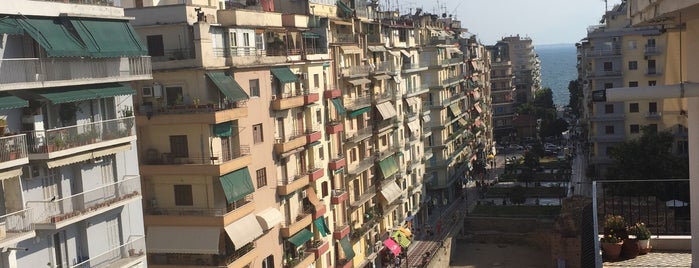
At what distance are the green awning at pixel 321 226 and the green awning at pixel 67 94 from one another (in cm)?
1867

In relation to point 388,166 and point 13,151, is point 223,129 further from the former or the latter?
point 388,166

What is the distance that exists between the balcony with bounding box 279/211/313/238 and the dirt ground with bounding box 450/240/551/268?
21.8m

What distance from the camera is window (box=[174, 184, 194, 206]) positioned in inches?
1153

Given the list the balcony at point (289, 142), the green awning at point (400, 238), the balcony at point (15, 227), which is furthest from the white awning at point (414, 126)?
the balcony at point (15, 227)

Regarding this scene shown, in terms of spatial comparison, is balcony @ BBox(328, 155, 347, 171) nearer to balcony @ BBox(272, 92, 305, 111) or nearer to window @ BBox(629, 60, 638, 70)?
balcony @ BBox(272, 92, 305, 111)

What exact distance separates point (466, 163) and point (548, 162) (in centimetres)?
1282

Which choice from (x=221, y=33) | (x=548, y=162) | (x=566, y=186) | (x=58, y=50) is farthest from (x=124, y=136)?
(x=548, y=162)

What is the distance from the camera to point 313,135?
37.8 meters

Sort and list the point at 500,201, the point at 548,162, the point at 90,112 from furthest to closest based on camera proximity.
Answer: the point at 548,162
the point at 500,201
the point at 90,112

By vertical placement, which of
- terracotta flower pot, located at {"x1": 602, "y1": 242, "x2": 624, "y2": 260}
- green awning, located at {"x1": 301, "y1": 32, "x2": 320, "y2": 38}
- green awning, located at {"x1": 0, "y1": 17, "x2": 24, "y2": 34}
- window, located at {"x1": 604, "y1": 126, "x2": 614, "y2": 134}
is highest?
green awning, located at {"x1": 301, "y1": 32, "x2": 320, "y2": 38}

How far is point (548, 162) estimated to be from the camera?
85562mm

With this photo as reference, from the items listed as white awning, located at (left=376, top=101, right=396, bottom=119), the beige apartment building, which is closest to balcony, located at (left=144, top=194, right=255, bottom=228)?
the beige apartment building

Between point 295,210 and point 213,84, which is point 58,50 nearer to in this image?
point 213,84

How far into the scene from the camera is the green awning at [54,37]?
743 inches
